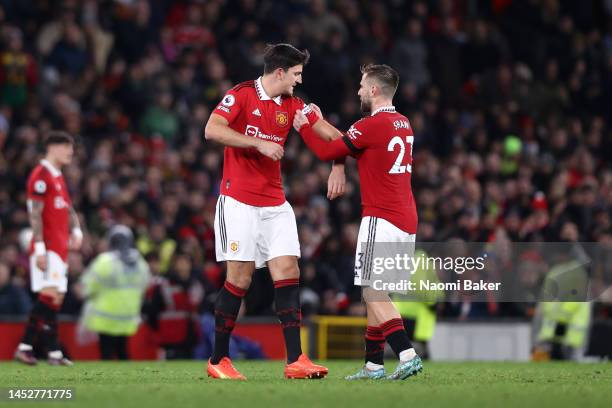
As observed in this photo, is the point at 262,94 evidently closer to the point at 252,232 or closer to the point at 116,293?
the point at 252,232

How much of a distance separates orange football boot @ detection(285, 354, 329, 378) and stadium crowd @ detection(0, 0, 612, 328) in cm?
677

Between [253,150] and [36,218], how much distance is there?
3660mm

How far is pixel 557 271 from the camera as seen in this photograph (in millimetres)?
14922

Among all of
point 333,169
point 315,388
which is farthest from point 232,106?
point 315,388

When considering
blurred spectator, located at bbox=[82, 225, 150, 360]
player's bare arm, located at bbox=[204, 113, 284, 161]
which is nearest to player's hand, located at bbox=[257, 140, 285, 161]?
player's bare arm, located at bbox=[204, 113, 284, 161]

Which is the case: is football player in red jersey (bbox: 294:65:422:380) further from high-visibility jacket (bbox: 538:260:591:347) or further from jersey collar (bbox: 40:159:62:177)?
high-visibility jacket (bbox: 538:260:591:347)

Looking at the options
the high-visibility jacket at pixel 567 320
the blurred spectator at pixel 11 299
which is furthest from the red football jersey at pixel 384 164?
the blurred spectator at pixel 11 299

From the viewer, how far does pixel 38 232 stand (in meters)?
13.1

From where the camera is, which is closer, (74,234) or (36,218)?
(36,218)

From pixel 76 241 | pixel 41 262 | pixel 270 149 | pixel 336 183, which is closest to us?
pixel 270 149

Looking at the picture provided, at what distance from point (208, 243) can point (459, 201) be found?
3.80 metres

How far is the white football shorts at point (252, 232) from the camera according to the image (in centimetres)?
1025

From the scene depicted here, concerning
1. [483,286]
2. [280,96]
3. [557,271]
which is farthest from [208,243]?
[280,96]

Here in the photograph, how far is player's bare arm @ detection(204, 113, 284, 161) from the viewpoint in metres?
9.91
